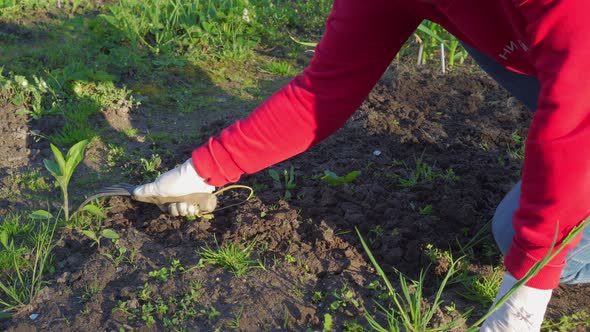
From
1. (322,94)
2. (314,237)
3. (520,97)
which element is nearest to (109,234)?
(314,237)

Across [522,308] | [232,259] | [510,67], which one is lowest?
[232,259]

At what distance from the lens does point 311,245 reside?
8.15 ft

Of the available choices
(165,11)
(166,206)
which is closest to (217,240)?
(166,206)

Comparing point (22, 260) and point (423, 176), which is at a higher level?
point (423, 176)

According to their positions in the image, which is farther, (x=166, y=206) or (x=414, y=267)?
(x=166, y=206)

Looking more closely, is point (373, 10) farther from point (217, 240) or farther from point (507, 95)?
point (507, 95)

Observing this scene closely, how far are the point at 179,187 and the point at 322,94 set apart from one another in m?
0.64

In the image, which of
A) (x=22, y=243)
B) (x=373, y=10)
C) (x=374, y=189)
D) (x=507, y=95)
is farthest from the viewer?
(x=507, y=95)

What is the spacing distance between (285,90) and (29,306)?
109 cm

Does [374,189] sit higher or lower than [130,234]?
higher

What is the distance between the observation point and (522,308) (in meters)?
1.80

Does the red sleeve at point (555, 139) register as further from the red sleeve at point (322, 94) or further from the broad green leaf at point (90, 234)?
the broad green leaf at point (90, 234)

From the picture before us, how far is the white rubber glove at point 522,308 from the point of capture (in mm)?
1780

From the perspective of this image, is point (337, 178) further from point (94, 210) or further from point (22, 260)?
point (22, 260)
